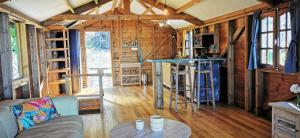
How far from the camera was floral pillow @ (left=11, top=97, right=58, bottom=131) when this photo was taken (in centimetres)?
286

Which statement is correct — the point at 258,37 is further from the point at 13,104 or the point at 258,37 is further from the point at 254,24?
the point at 13,104

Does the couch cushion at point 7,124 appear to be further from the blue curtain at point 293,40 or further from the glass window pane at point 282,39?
the glass window pane at point 282,39

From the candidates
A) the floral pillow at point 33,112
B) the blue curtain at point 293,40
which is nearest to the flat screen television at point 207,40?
the blue curtain at point 293,40

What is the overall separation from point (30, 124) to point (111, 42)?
7.02 m

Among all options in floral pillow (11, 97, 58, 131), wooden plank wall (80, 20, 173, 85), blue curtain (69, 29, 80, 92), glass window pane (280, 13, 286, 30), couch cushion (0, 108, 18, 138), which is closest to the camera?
couch cushion (0, 108, 18, 138)

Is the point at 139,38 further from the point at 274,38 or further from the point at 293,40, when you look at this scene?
the point at 293,40

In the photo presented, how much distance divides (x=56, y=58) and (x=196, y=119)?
5309 mm

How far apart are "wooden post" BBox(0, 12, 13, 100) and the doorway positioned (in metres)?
5.93

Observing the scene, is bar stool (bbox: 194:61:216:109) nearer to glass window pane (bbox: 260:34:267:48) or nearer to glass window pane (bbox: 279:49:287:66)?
glass window pane (bbox: 260:34:267:48)

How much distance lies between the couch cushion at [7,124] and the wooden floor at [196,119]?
131 centimetres

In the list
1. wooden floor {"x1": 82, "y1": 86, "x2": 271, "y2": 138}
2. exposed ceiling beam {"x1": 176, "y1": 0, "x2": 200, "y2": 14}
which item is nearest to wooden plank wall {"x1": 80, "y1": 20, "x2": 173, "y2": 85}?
exposed ceiling beam {"x1": 176, "y1": 0, "x2": 200, "y2": 14}

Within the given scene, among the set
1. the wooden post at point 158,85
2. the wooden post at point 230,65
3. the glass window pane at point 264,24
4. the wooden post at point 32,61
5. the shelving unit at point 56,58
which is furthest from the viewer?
the shelving unit at point 56,58

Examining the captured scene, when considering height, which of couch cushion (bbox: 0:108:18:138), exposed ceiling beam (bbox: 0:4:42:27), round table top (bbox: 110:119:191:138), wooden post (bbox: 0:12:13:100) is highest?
exposed ceiling beam (bbox: 0:4:42:27)

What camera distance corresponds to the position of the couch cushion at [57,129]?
2615mm
